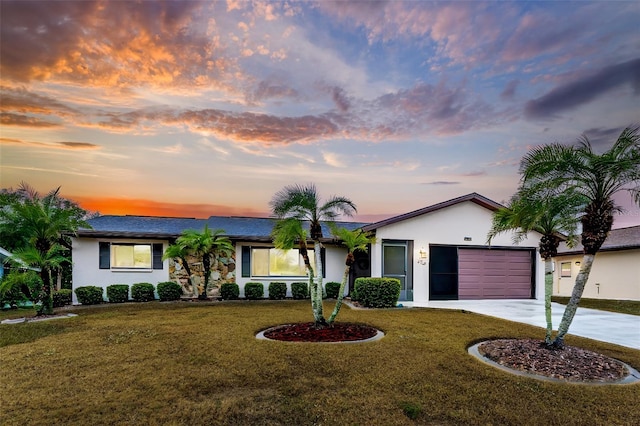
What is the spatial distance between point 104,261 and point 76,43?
8847mm

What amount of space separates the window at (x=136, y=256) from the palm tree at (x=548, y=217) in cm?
1341

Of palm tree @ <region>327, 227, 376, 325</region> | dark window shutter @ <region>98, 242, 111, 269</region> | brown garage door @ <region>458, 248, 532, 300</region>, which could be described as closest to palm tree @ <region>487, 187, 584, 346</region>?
palm tree @ <region>327, 227, 376, 325</region>

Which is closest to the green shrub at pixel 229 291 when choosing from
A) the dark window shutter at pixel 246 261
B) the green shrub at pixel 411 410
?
the dark window shutter at pixel 246 261

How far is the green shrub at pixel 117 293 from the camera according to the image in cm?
1375

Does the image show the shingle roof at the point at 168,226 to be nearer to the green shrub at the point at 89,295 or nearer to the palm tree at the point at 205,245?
the palm tree at the point at 205,245

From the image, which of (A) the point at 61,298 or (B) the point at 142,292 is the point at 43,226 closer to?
(A) the point at 61,298

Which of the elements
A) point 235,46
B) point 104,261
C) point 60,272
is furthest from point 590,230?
point 60,272

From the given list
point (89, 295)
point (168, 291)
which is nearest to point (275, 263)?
point (168, 291)

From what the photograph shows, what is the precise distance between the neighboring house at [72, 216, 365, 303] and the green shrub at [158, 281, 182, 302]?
615mm

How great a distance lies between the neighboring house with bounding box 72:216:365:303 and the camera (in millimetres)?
14148

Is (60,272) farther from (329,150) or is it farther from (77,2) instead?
(329,150)

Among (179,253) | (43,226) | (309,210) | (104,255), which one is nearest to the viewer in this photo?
(309,210)

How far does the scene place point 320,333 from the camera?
785cm

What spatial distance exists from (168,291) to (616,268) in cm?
2238
